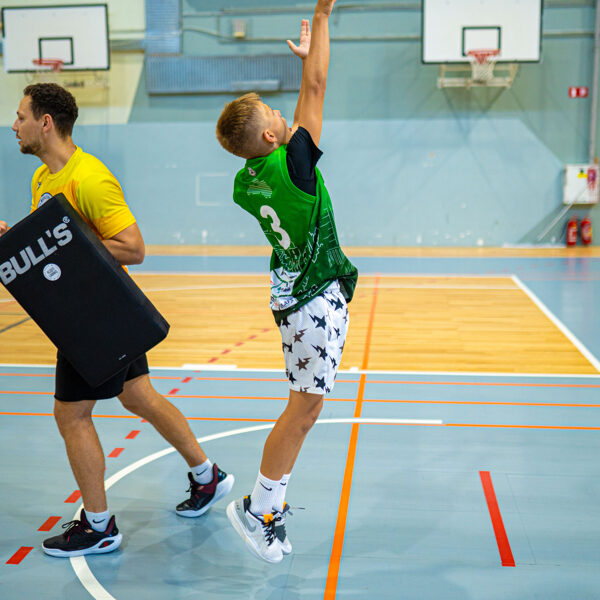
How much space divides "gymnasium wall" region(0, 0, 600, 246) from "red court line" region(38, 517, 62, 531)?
35.9ft

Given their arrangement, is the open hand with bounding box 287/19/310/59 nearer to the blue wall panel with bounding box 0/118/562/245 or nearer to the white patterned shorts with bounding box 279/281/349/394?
the white patterned shorts with bounding box 279/281/349/394

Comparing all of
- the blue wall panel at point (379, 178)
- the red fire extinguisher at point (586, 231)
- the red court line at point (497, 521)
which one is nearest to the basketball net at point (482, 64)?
the blue wall panel at point (379, 178)

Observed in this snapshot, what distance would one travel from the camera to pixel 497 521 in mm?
2732

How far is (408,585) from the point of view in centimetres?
231

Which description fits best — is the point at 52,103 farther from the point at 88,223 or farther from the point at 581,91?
the point at 581,91

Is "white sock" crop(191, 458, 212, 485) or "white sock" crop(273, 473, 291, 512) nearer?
"white sock" crop(273, 473, 291, 512)

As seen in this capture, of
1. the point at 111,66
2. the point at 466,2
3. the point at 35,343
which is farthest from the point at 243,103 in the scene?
the point at 111,66

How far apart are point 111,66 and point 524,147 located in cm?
775

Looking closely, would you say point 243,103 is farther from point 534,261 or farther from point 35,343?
point 534,261

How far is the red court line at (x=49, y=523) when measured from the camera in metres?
2.72

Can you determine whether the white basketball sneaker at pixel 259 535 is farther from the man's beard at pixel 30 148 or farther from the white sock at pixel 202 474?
the man's beard at pixel 30 148

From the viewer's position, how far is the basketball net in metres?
12.0

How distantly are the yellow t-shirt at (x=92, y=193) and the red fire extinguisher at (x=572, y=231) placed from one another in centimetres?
1162

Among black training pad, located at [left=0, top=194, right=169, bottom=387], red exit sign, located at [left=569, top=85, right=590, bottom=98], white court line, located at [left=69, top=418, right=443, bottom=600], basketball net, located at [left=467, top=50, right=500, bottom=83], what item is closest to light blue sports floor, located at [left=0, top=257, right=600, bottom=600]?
white court line, located at [left=69, top=418, right=443, bottom=600]
